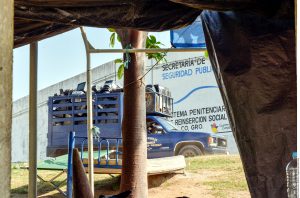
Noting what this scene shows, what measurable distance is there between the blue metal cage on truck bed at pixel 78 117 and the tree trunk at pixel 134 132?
18.3 ft

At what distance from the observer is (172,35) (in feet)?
16.1

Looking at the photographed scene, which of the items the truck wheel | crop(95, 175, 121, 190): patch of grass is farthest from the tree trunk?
the truck wheel

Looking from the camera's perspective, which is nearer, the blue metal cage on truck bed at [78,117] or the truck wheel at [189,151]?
the blue metal cage on truck bed at [78,117]

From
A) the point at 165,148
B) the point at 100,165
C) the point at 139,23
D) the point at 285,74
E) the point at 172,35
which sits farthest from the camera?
the point at 165,148

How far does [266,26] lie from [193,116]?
1273cm

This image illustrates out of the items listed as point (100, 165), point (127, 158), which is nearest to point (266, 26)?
point (127, 158)

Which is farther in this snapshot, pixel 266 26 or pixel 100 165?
pixel 100 165

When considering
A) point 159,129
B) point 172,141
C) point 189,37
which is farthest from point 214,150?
point 189,37

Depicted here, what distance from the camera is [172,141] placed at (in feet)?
45.5

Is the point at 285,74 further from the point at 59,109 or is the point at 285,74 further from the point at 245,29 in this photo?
the point at 59,109

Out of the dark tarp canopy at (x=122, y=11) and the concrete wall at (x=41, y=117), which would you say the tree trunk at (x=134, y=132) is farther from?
the concrete wall at (x=41, y=117)

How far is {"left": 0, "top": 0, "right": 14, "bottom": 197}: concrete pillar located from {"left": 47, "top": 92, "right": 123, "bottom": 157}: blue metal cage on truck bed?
39.8ft

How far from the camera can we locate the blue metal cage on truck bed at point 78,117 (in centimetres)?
1391

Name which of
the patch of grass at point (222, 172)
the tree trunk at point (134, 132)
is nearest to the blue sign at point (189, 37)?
the tree trunk at point (134, 132)
